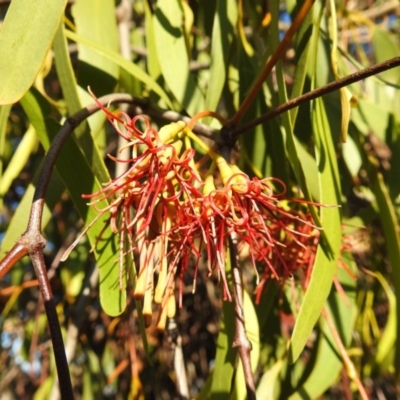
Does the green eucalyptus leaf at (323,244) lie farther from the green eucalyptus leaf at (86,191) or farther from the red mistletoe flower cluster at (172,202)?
the green eucalyptus leaf at (86,191)

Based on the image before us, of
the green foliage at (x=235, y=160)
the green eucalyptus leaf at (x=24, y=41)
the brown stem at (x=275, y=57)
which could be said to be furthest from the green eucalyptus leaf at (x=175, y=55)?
the green eucalyptus leaf at (x=24, y=41)

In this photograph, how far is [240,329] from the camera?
0.59 meters

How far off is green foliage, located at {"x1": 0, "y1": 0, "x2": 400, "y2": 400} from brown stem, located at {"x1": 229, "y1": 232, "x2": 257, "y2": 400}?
0.04 metres

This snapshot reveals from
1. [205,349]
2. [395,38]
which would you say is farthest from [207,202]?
[395,38]

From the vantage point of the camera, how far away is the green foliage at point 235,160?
2.05 ft

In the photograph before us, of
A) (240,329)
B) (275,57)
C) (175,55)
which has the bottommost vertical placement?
(240,329)

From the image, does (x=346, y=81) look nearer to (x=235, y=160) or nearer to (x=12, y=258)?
(x=12, y=258)

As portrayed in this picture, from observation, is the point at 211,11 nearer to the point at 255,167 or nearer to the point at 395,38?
the point at 255,167

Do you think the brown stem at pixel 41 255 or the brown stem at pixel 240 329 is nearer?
the brown stem at pixel 41 255

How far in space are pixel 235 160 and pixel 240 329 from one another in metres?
0.48

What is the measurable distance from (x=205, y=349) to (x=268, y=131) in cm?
68

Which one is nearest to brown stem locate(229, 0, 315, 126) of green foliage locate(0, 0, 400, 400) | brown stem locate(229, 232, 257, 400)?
green foliage locate(0, 0, 400, 400)

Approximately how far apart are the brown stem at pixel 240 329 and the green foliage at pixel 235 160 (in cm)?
4

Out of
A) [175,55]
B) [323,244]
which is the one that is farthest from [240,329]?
[175,55]
